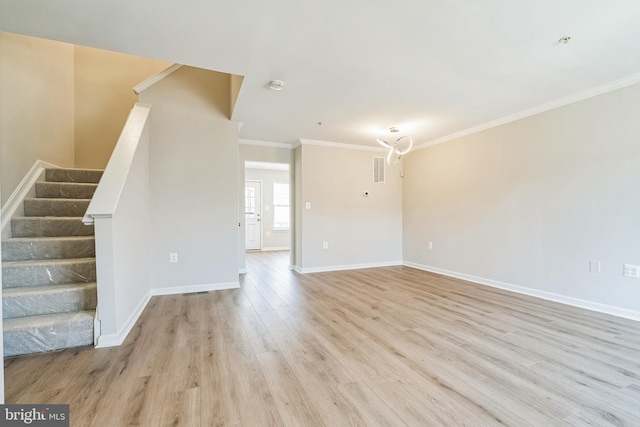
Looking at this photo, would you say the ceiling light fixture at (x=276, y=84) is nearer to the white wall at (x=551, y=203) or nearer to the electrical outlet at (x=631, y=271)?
the white wall at (x=551, y=203)

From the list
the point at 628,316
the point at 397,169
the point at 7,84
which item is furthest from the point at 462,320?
the point at 7,84

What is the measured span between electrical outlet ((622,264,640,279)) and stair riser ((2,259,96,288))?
5.12 meters

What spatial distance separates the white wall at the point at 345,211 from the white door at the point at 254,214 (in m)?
3.23

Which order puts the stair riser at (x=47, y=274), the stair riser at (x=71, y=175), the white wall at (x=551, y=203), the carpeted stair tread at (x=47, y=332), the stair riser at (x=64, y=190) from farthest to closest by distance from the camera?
the stair riser at (x=71, y=175) → the stair riser at (x=64, y=190) → the white wall at (x=551, y=203) → the stair riser at (x=47, y=274) → the carpeted stair tread at (x=47, y=332)

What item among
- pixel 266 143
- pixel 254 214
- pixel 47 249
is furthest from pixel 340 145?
pixel 47 249

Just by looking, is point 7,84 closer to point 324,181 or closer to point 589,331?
point 324,181

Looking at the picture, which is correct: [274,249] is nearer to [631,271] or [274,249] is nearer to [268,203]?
[268,203]

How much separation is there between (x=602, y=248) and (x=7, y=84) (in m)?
6.21

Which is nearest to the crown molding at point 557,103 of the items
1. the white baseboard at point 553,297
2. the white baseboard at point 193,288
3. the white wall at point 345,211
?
the white wall at point 345,211

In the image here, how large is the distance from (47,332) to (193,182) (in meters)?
2.14

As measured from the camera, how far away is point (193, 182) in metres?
3.75

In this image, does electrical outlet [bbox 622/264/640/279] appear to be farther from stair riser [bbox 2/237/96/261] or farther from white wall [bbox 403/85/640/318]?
stair riser [bbox 2/237/96/261]

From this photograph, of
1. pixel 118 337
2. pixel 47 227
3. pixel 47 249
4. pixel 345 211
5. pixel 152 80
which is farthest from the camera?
pixel 345 211

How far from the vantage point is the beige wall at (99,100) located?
4105 mm
